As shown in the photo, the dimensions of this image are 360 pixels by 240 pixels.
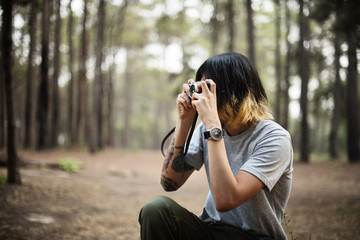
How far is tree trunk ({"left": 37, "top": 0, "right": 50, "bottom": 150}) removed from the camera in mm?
12195

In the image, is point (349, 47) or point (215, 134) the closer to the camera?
point (215, 134)

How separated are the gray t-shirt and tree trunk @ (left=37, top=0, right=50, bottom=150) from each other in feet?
40.2

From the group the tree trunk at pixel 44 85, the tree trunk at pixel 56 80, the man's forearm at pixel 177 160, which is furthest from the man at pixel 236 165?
the tree trunk at pixel 56 80

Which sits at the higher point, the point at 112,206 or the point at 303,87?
the point at 303,87

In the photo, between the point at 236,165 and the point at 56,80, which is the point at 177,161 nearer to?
the point at 236,165

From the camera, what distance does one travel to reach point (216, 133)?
1.62m

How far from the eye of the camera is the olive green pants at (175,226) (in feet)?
5.43

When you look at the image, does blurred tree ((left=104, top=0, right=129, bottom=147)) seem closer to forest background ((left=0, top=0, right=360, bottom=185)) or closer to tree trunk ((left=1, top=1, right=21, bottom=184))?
forest background ((left=0, top=0, right=360, bottom=185))

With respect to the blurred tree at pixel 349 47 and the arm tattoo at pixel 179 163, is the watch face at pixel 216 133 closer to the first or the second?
the arm tattoo at pixel 179 163

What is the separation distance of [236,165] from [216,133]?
29 centimetres

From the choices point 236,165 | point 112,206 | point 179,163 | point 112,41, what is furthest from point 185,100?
point 112,41

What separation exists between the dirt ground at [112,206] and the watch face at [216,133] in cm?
85

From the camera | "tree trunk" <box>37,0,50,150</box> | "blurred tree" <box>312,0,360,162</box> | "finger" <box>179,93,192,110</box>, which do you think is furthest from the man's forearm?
"tree trunk" <box>37,0,50,150</box>

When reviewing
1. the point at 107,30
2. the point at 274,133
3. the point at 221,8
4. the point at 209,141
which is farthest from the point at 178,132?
the point at 107,30
